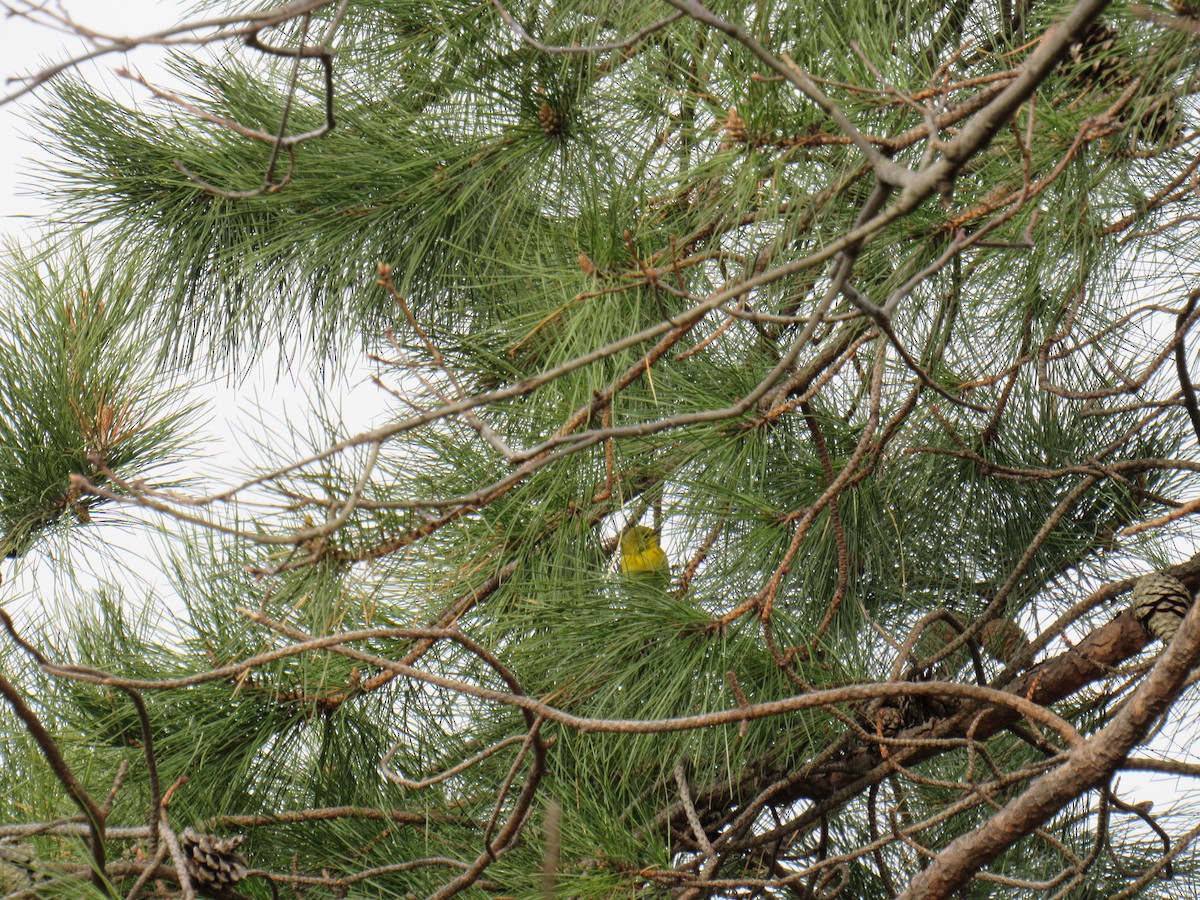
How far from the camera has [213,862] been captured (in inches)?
26.1

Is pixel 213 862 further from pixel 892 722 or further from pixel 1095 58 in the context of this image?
pixel 1095 58

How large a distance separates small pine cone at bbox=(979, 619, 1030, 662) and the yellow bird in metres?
0.24

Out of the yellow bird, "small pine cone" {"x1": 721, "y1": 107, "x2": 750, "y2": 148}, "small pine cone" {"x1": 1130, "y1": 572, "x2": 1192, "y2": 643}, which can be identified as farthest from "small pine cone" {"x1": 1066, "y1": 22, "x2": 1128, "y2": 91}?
the yellow bird

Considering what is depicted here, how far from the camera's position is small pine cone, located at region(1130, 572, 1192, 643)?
704 millimetres

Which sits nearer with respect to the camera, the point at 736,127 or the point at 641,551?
the point at 736,127

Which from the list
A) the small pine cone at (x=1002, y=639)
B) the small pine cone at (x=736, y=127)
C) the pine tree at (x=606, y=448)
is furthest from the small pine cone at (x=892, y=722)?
the small pine cone at (x=736, y=127)

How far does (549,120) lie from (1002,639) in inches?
19.7

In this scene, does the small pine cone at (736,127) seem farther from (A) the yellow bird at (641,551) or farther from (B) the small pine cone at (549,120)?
(A) the yellow bird at (641,551)

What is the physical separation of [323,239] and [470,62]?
0.18 m

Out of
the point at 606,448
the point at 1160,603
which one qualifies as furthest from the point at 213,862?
the point at 1160,603

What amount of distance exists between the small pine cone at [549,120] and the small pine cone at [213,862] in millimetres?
493

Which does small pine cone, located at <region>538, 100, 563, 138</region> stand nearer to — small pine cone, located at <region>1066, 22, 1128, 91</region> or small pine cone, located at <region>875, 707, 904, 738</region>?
small pine cone, located at <region>1066, 22, 1128, 91</region>

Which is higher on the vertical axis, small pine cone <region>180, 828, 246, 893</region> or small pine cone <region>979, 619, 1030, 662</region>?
small pine cone <region>979, 619, 1030, 662</region>

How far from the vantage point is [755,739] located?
80 cm
